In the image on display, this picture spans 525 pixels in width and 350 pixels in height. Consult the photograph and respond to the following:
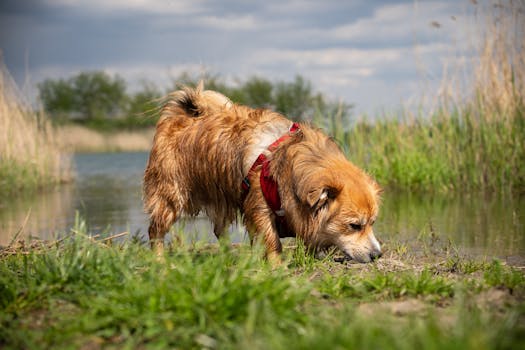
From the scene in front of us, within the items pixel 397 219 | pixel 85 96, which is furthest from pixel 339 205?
pixel 85 96

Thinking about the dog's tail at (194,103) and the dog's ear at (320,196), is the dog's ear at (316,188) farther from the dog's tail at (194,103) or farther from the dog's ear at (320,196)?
Answer: the dog's tail at (194,103)

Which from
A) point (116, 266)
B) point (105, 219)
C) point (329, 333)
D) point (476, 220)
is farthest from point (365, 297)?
point (105, 219)

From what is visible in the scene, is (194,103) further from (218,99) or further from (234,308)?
(234,308)

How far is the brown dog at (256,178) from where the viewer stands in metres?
4.45

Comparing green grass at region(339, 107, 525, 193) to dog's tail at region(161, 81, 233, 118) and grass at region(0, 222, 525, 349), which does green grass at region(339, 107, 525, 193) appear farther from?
grass at region(0, 222, 525, 349)

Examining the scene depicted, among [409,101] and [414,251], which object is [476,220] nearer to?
[414,251]

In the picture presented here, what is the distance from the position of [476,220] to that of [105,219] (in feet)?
17.8

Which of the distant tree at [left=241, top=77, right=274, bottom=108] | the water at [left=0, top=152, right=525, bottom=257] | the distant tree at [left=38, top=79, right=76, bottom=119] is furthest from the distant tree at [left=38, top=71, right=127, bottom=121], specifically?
the water at [left=0, top=152, right=525, bottom=257]

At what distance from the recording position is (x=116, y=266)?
3352 mm

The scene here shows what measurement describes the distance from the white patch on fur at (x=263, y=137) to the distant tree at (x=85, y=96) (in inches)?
1736

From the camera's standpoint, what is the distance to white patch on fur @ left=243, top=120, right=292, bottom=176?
4.81 meters

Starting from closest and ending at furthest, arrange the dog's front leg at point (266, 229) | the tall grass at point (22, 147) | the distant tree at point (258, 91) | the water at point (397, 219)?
the dog's front leg at point (266, 229), the water at point (397, 219), the tall grass at point (22, 147), the distant tree at point (258, 91)

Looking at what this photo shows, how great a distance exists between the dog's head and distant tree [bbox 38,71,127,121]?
4472cm

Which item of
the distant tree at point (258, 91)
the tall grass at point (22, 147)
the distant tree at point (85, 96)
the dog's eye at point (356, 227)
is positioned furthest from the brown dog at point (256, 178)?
the distant tree at point (85, 96)
